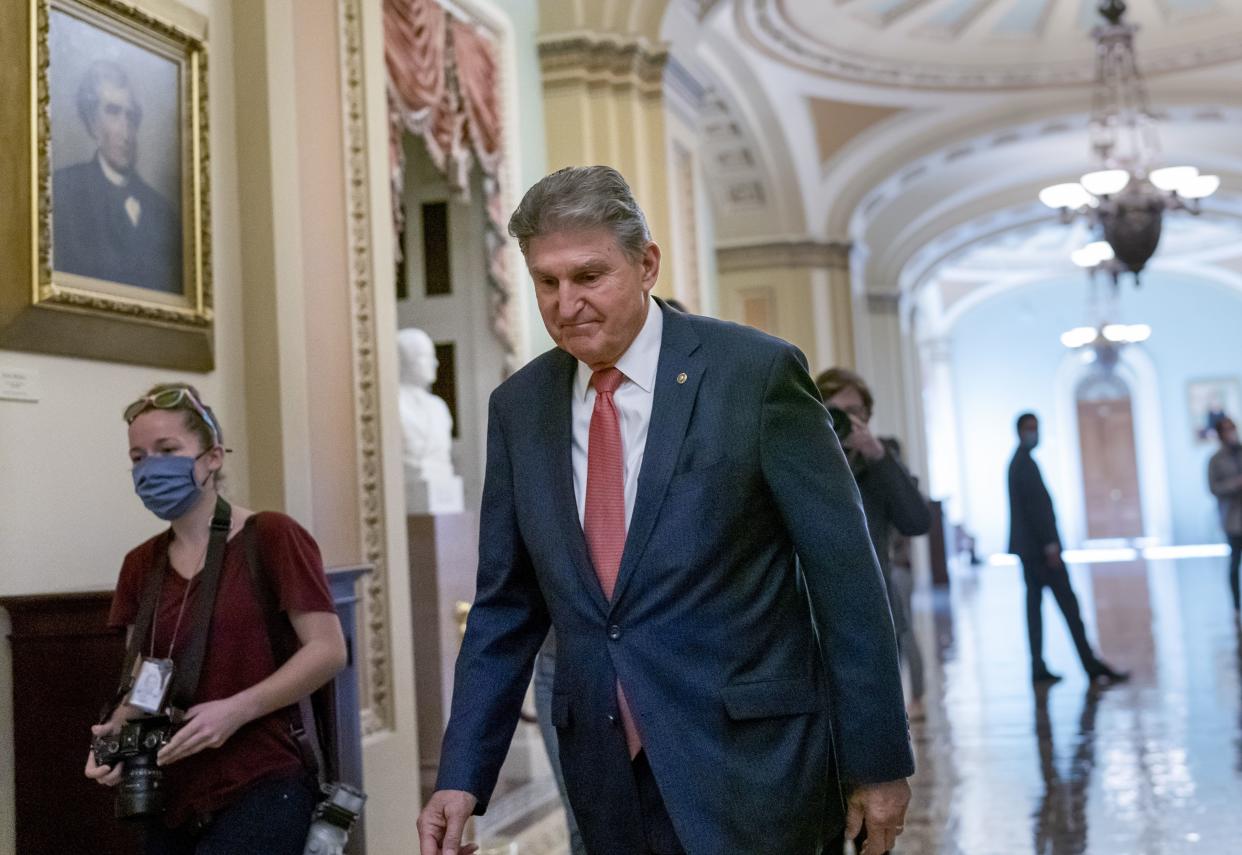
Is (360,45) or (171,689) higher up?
(360,45)

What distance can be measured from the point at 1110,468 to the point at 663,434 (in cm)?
2793

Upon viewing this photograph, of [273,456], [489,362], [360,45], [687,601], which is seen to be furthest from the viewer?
[489,362]

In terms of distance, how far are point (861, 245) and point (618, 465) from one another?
1605cm

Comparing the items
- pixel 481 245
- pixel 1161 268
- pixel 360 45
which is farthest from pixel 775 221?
pixel 1161 268

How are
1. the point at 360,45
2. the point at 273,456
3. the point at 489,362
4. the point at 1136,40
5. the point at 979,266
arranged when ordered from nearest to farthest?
1. the point at 273,456
2. the point at 360,45
3. the point at 489,362
4. the point at 1136,40
5. the point at 979,266

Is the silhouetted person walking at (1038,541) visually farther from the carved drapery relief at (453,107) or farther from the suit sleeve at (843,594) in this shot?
the suit sleeve at (843,594)

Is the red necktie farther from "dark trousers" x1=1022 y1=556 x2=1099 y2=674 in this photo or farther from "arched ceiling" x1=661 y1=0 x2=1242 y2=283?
"arched ceiling" x1=661 y1=0 x2=1242 y2=283

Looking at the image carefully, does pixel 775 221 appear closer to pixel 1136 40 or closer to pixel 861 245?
pixel 861 245

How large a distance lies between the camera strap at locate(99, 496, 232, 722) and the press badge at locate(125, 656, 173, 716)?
1.9 inches

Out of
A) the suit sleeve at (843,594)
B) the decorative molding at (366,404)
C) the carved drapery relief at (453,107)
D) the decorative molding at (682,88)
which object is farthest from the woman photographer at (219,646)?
the decorative molding at (682,88)

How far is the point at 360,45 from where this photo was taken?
553 cm

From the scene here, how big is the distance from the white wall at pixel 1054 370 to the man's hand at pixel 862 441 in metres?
24.2

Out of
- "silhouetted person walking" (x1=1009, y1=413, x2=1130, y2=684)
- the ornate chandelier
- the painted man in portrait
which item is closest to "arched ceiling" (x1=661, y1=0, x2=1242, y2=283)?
the ornate chandelier

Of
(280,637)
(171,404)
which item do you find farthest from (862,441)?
(171,404)
